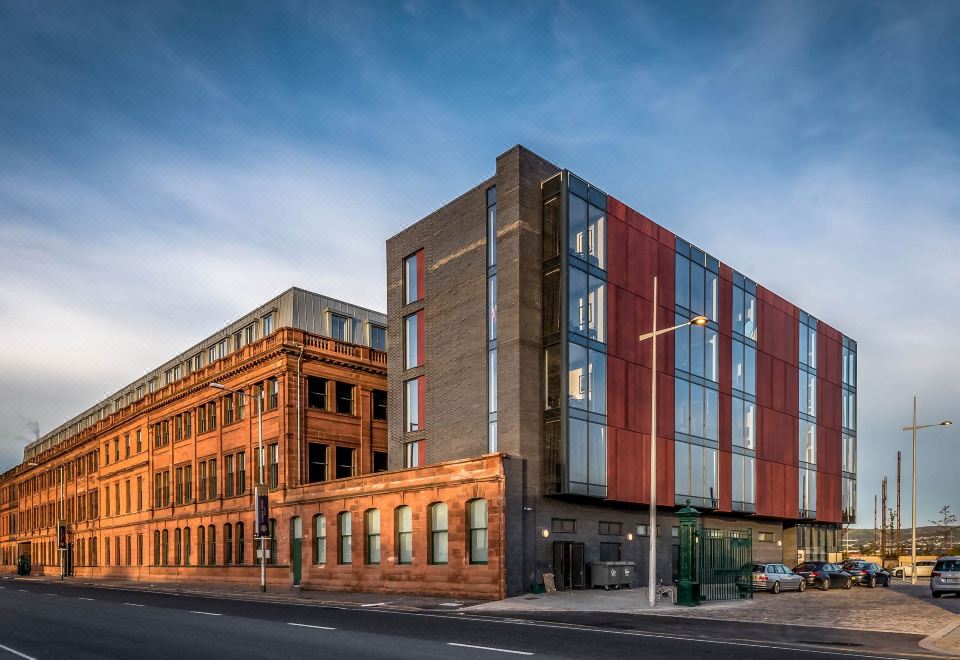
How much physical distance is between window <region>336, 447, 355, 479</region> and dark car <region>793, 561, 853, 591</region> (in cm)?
2452

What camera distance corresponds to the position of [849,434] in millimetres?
58094

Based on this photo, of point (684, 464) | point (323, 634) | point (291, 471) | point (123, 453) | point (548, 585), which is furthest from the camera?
point (123, 453)

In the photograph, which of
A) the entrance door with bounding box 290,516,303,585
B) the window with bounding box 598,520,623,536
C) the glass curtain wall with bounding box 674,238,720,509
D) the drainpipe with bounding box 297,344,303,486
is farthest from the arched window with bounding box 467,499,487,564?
→ the drainpipe with bounding box 297,344,303,486

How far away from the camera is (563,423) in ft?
111

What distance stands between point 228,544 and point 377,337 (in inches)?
642

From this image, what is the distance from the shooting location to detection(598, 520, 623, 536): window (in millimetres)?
36500

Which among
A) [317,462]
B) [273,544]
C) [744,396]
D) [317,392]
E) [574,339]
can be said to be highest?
[574,339]

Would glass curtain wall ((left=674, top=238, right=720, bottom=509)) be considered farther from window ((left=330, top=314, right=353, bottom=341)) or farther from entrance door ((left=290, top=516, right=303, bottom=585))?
window ((left=330, top=314, right=353, bottom=341))

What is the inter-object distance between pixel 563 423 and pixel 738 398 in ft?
53.3

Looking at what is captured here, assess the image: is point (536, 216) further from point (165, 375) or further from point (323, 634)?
point (165, 375)

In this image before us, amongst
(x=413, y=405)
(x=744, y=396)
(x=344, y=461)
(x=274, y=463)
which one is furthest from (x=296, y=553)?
(x=744, y=396)

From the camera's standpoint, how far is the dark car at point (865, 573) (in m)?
43.4

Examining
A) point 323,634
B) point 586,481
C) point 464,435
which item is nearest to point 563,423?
point 586,481

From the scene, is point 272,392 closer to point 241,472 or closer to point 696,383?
point 241,472
